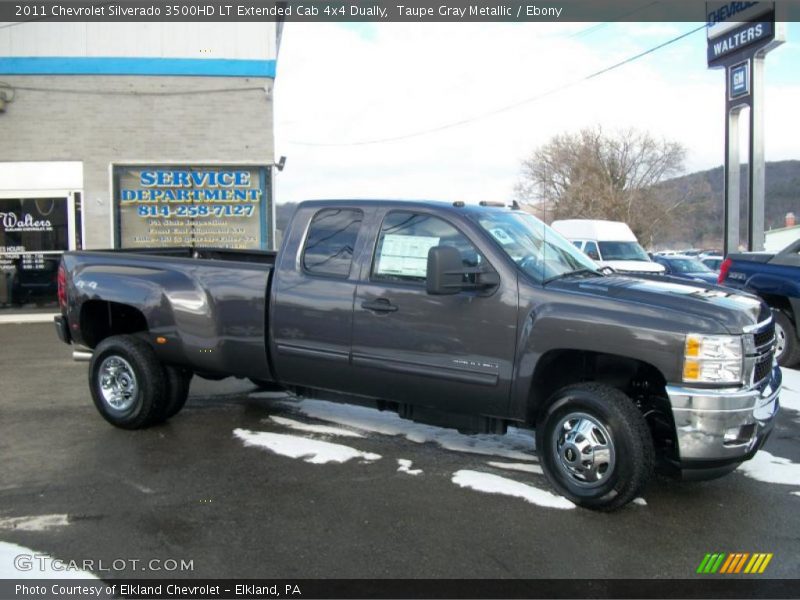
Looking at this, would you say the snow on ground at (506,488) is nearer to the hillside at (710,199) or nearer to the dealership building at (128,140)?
the dealership building at (128,140)

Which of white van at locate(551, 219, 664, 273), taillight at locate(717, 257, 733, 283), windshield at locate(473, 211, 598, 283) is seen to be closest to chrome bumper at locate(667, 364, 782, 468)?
windshield at locate(473, 211, 598, 283)

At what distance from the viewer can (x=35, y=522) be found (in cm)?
424

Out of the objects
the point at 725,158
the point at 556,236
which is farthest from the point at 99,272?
the point at 725,158

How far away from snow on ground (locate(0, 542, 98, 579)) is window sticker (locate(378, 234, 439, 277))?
8.90ft

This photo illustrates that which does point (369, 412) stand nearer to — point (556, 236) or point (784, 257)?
point (556, 236)

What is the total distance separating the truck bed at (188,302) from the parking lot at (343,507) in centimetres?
71

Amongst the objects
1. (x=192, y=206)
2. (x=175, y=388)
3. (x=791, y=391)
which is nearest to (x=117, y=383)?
(x=175, y=388)

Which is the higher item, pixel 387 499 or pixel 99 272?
pixel 99 272

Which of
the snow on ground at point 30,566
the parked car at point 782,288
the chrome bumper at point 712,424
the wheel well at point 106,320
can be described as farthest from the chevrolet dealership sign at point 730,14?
the snow on ground at point 30,566

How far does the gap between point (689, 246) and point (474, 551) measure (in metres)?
83.6

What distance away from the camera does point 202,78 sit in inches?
579

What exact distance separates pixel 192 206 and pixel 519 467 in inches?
450

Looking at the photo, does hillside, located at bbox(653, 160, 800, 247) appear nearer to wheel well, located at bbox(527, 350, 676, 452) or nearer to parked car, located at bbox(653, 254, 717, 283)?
parked car, located at bbox(653, 254, 717, 283)

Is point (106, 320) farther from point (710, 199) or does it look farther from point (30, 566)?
point (710, 199)
